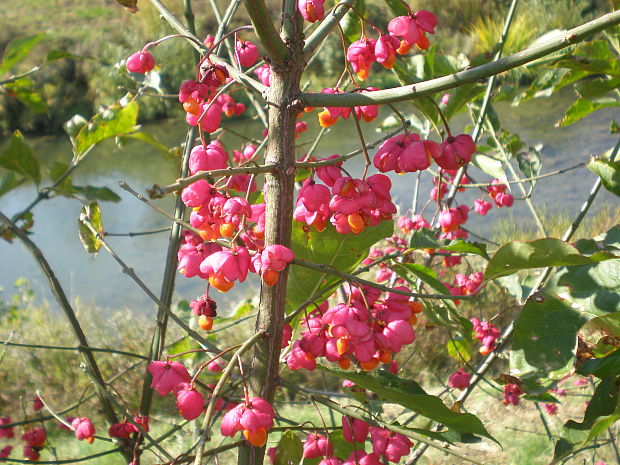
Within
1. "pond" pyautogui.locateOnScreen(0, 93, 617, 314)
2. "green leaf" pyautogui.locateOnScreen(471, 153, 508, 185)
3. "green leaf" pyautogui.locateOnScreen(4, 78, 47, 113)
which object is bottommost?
"green leaf" pyautogui.locateOnScreen(471, 153, 508, 185)

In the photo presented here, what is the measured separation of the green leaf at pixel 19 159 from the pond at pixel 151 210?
1.78m

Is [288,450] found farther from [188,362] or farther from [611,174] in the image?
[188,362]

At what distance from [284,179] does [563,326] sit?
0.28m

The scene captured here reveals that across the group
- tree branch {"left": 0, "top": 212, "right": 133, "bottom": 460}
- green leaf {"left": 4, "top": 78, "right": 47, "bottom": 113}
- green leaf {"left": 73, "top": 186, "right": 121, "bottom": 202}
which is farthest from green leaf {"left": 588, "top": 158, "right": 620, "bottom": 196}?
green leaf {"left": 4, "top": 78, "right": 47, "bottom": 113}

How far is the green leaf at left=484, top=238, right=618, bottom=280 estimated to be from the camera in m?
0.42

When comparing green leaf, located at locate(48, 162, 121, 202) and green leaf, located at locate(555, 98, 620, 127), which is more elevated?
green leaf, located at locate(48, 162, 121, 202)

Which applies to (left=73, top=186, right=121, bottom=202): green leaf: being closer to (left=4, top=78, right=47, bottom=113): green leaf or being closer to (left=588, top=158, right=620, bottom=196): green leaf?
(left=4, top=78, right=47, bottom=113): green leaf

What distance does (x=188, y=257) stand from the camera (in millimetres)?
533

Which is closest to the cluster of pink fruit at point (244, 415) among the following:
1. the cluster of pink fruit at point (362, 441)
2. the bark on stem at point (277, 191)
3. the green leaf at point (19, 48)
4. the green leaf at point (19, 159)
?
the bark on stem at point (277, 191)

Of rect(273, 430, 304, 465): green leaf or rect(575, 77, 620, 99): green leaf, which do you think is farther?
rect(575, 77, 620, 99): green leaf

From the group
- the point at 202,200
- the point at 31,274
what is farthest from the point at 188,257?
the point at 31,274

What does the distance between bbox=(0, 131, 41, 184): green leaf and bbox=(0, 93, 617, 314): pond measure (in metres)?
1.78

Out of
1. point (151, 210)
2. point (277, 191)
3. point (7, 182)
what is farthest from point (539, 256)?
point (151, 210)

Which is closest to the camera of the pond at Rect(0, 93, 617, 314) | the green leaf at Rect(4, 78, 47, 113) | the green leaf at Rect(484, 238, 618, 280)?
the green leaf at Rect(484, 238, 618, 280)
